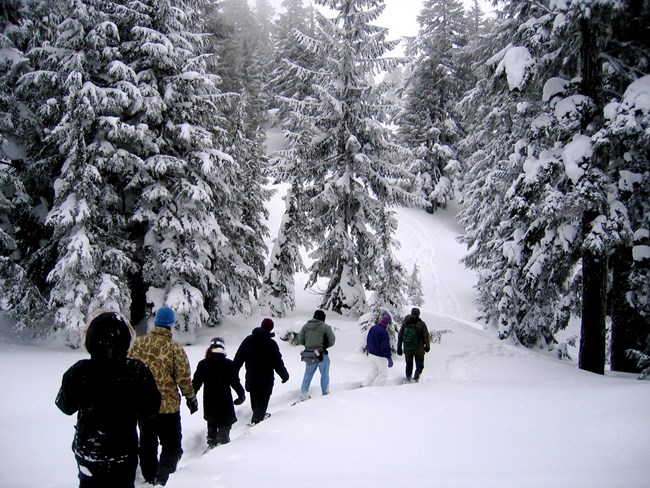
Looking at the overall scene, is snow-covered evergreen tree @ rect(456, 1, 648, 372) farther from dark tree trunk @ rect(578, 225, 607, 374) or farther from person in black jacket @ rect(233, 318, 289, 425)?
person in black jacket @ rect(233, 318, 289, 425)

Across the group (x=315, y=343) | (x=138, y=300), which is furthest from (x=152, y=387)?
(x=138, y=300)

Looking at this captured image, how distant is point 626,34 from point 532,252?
6.84 m

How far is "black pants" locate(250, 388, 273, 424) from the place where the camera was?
7.21 m

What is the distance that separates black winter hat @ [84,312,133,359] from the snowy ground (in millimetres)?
2285

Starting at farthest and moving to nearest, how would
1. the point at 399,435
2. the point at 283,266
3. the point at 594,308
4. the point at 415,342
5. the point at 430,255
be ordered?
1. the point at 430,255
2. the point at 283,266
3. the point at 594,308
4. the point at 415,342
5. the point at 399,435

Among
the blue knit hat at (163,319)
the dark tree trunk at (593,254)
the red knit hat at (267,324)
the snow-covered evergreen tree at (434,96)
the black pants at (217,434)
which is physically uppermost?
the snow-covered evergreen tree at (434,96)

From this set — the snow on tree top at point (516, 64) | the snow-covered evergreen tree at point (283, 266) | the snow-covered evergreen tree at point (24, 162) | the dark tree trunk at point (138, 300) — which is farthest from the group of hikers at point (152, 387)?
the snow-covered evergreen tree at point (24, 162)

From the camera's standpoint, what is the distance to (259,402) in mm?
7230

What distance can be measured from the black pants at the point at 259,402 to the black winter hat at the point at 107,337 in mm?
4325

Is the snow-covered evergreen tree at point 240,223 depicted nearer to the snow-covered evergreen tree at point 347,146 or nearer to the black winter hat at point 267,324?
the snow-covered evergreen tree at point 347,146

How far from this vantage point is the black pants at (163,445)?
482cm

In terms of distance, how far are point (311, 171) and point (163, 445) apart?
Result: 1388cm

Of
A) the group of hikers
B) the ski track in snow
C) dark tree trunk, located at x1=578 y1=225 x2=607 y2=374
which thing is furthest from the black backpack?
the ski track in snow

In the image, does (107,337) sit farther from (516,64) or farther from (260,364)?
(516,64)
